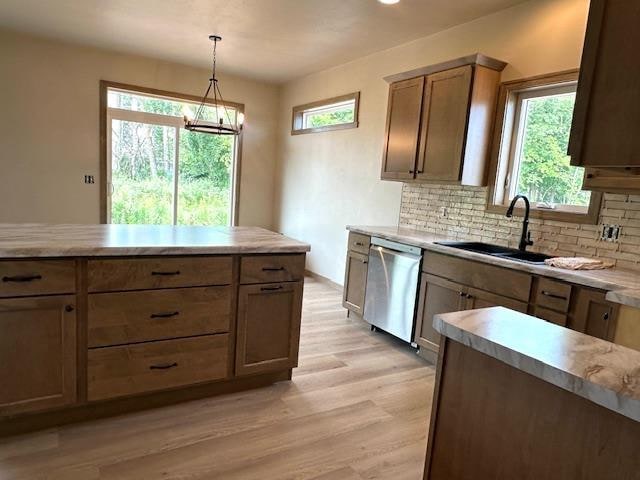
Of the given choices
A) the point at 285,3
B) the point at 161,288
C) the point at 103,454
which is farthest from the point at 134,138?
the point at 103,454

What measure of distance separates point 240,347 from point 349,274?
1.76m

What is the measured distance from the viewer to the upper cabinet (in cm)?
314

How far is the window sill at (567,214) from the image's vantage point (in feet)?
8.81

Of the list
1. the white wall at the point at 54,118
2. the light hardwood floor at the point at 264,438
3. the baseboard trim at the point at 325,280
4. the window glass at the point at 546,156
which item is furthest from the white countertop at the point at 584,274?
the white wall at the point at 54,118

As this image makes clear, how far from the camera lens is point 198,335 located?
231cm

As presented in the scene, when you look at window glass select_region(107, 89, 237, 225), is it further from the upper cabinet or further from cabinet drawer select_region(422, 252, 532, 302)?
cabinet drawer select_region(422, 252, 532, 302)

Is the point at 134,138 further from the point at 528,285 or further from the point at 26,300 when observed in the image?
the point at 528,285

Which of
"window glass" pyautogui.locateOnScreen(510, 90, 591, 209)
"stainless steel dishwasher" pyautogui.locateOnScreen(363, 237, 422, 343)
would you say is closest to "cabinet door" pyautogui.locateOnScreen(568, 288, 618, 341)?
"window glass" pyautogui.locateOnScreen(510, 90, 591, 209)

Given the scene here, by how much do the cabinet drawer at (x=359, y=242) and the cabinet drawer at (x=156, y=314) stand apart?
1.67m

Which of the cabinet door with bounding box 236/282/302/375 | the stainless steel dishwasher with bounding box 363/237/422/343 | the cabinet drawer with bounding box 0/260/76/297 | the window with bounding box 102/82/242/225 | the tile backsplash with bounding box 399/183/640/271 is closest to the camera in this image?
the cabinet drawer with bounding box 0/260/76/297

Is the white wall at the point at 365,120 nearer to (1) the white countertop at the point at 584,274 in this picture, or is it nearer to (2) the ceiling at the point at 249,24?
(2) the ceiling at the point at 249,24

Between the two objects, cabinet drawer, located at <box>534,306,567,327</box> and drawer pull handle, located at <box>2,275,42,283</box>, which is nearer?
drawer pull handle, located at <box>2,275,42,283</box>

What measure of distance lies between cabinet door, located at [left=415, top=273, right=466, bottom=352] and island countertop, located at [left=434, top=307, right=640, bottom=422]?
1735mm

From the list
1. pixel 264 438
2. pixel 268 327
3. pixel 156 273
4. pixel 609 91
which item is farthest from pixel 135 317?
pixel 609 91
